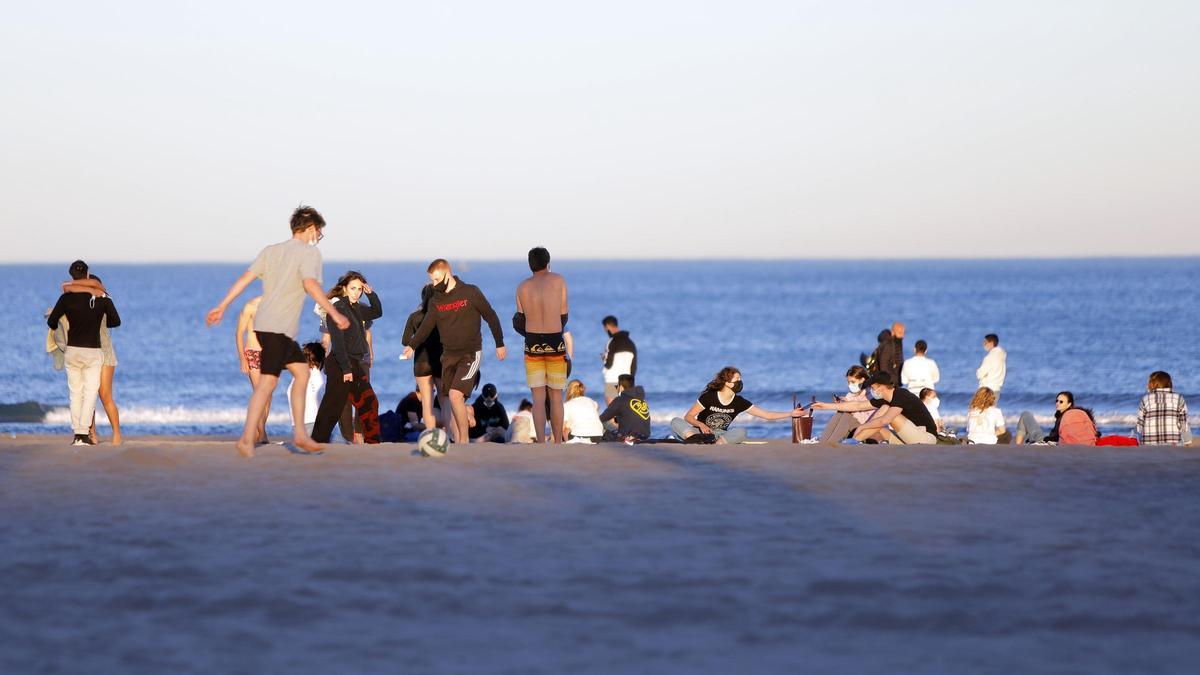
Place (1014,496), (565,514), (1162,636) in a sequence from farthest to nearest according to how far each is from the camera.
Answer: (1014,496) < (565,514) < (1162,636)

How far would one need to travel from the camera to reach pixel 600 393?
47.2 m

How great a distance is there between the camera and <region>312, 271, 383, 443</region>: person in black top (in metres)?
12.0

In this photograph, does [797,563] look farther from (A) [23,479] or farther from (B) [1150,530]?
(A) [23,479]

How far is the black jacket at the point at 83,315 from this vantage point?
11758mm

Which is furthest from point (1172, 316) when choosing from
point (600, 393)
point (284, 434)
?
point (284, 434)

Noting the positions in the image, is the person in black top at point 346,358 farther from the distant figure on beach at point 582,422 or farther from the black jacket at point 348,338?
the distant figure on beach at point 582,422

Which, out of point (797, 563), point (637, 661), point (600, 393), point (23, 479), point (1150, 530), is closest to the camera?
point (637, 661)

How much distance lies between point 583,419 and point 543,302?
2.55 m

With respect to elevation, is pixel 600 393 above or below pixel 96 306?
below

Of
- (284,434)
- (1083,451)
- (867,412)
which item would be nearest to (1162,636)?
(1083,451)

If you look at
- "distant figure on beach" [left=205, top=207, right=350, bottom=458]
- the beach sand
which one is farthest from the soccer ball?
"distant figure on beach" [left=205, top=207, right=350, bottom=458]

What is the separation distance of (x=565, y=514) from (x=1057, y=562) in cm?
268

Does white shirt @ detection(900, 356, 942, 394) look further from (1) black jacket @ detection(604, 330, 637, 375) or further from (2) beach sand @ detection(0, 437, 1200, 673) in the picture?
(2) beach sand @ detection(0, 437, 1200, 673)

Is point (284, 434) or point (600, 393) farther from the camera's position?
point (600, 393)
